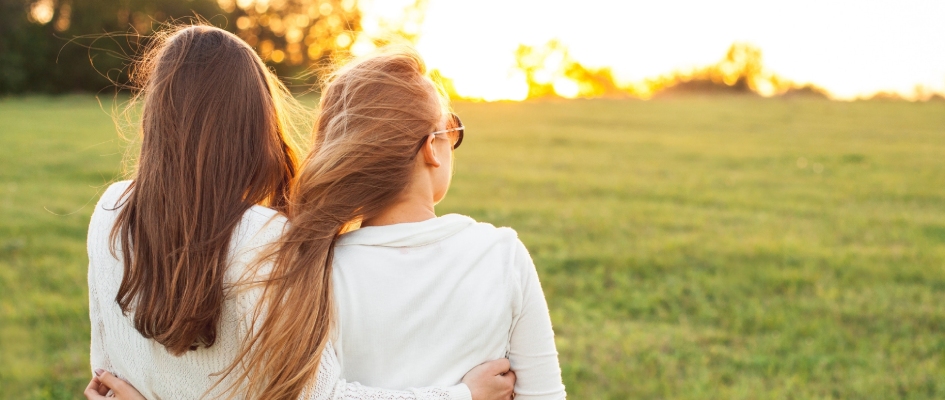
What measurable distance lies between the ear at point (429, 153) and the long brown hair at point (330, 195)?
0.02 metres

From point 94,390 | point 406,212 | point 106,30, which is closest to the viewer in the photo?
point 406,212

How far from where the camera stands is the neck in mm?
1711

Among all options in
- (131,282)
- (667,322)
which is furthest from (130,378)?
(667,322)

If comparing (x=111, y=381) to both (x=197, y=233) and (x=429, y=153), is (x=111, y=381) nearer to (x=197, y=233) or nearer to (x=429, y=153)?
(x=197, y=233)

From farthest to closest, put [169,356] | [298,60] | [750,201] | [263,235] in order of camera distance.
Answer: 1. [298,60]
2. [750,201]
3. [169,356]
4. [263,235]

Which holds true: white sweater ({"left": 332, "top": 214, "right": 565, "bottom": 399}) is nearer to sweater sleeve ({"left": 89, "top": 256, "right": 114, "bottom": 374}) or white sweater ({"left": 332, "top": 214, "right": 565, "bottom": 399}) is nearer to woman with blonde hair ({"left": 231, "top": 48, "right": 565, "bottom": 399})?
woman with blonde hair ({"left": 231, "top": 48, "right": 565, "bottom": 399})

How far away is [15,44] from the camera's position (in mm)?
27781

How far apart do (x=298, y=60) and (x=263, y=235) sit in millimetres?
31604

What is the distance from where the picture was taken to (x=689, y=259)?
625 centimetres

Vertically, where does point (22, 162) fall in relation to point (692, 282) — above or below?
below

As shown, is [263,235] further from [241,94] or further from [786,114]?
[786,114]

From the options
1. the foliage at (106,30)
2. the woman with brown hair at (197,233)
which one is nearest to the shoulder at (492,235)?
the woman with brown hair at (197,233)

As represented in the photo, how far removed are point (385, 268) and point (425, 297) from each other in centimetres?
11

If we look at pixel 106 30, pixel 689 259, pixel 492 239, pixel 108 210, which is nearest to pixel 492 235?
pixel 492 239
